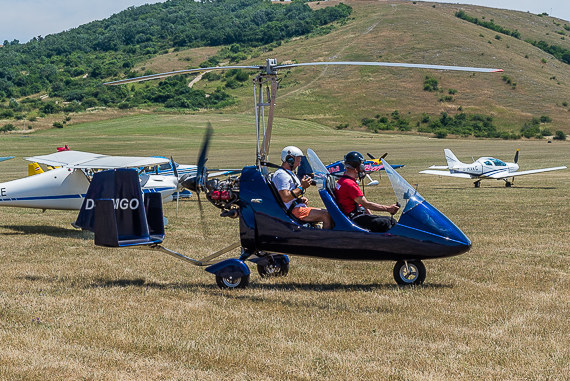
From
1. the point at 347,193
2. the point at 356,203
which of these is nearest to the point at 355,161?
the point at 347,193

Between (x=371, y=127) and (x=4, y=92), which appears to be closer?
(x=371, y=127)

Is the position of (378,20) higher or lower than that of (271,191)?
higher

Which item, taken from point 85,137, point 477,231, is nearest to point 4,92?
point 85,137

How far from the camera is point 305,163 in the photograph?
33.3ft

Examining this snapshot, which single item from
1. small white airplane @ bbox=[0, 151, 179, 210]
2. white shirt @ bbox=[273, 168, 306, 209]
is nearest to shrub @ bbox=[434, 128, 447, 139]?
small white airplane @ bbox=[0, 151, 179, 210]

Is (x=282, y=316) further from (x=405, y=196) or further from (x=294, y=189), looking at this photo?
(x=405, y=196)

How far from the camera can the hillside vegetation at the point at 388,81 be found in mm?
110500

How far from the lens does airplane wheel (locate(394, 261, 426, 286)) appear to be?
29.6 feet

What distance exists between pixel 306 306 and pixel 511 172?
76.4 feet

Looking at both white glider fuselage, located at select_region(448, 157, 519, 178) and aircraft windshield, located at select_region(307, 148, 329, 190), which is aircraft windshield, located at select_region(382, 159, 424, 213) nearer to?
aircraft windshield, located at select_region(307, 148, 329, 190)

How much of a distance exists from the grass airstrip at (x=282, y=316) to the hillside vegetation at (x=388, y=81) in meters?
87.8

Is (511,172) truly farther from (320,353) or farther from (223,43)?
(223,43)

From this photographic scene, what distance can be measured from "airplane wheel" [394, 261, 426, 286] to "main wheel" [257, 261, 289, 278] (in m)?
1.84

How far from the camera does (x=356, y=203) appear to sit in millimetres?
9102
